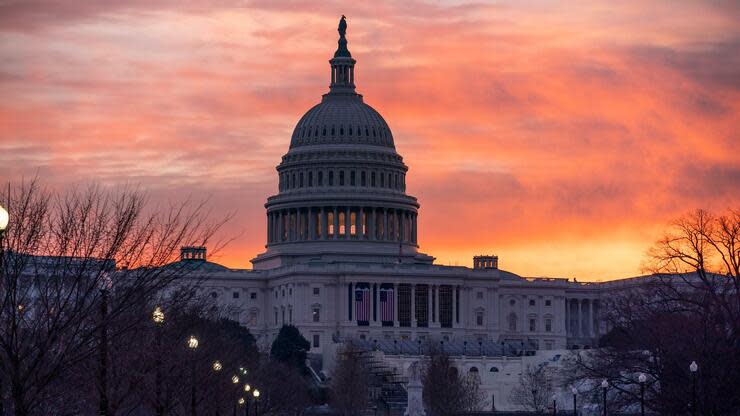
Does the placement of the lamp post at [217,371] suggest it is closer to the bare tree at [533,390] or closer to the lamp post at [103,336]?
the lamp post at [103,336]

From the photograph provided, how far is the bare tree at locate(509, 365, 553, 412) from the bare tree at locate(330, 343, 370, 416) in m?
13.7

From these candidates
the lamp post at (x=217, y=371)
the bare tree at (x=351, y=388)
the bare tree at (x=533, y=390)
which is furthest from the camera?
the bare tree at (x=533, y=390)

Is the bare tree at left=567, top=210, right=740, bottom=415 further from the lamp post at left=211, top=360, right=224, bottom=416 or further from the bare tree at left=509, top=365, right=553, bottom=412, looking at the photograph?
the bare tree at left=509, top=365, right=553, bottom=412

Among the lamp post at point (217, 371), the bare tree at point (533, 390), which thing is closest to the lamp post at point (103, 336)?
the lamp post at point (217, 371)

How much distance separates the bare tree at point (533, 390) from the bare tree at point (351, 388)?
13.7 meters

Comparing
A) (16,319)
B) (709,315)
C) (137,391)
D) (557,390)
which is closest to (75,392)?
(137,391)

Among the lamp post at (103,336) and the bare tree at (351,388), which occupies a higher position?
the bare tree at (351,388)

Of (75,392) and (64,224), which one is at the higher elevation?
(64,224)

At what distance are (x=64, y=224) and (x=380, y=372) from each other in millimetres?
129384

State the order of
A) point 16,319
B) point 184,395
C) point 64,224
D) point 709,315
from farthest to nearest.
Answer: point 709,315
point 184,395
point 64,224
point 16,319

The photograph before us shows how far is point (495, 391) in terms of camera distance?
180375 millimetres

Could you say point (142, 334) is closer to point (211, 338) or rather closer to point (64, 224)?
point (64, 224)

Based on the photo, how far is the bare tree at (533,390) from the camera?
6285 inches

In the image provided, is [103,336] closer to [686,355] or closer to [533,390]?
[686,355]
